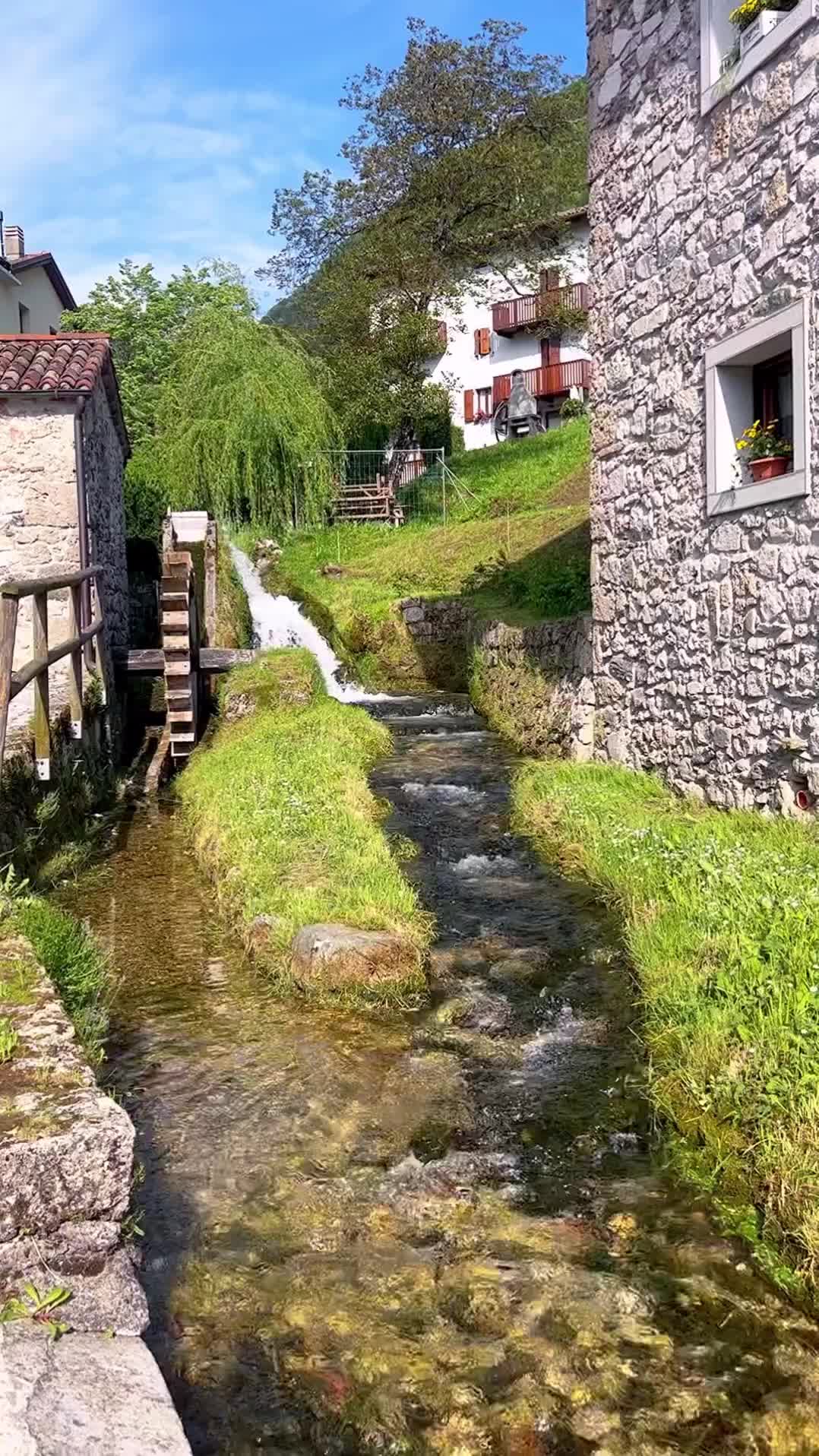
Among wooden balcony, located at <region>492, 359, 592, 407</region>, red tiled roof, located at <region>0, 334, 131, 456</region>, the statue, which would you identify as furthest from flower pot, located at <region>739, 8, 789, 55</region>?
the statue

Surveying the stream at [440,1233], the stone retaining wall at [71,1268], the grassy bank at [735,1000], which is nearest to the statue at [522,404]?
the grassy bank at [735,1000]

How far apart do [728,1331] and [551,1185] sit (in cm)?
86

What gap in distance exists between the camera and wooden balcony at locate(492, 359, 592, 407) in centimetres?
3231

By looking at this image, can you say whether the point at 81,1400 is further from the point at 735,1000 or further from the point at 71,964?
the point at 71,964

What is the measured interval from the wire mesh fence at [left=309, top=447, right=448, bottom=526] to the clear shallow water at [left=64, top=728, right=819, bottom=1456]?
19457mm

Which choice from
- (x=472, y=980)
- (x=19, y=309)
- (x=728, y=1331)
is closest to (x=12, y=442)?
(x=472, y=980)

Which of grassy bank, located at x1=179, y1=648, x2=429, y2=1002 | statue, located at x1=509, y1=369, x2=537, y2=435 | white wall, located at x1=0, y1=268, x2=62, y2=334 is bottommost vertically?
grassy bank, located at x1=179, y1=648, x2=429, y2=1002

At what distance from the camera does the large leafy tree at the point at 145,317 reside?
30.1m

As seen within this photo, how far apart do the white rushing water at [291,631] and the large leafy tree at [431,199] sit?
30.9 feet

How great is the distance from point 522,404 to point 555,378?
46.3 inches

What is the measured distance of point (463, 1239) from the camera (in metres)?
3.61

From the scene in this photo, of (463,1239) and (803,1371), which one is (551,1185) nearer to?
(463,1239)

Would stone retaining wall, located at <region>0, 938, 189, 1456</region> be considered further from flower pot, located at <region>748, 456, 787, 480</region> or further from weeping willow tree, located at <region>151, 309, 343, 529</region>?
weeping willow tree, located at <region>151, 309, 343, 529</region>

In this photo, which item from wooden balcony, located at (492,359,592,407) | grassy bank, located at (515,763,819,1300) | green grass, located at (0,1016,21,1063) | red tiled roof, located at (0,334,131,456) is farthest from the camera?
wooden balcony, located at (492,359,592,407)
